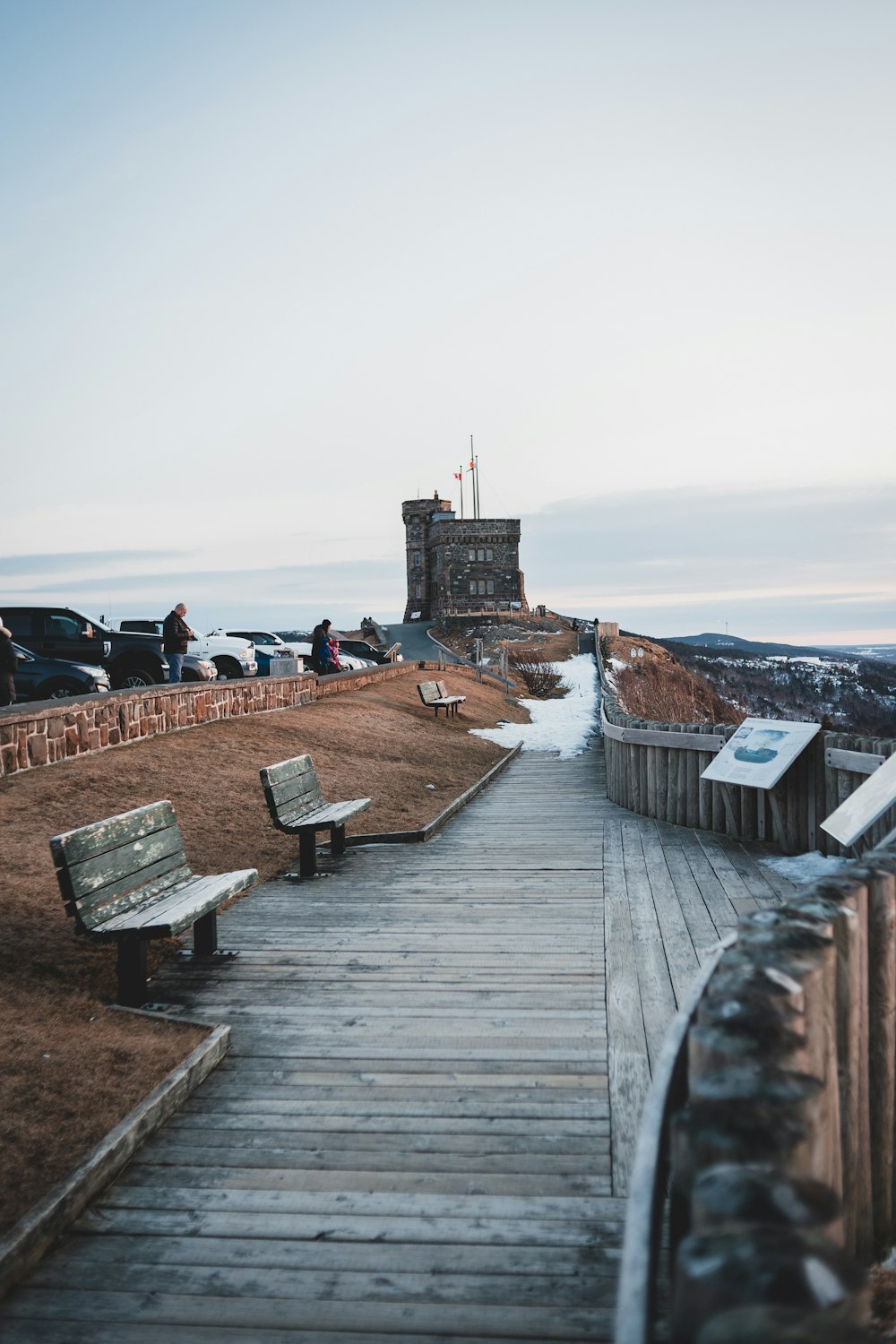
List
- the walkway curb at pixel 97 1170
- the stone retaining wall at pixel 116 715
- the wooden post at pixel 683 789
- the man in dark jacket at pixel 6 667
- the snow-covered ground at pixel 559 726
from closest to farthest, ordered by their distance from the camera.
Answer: the walkway curb at pixel 97 1170
the wooden post at pixel 683 789
the stone retaining wall at pixel 116 715
the man in dark jacket at pixel 6 667
the snow-covered ground at pixel 559 726

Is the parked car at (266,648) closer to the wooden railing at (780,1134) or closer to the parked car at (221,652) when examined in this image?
the parked car at (221,652)

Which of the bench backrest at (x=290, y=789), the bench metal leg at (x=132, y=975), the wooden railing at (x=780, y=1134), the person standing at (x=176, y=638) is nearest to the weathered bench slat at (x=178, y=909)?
the bench metal leg at (x=132, y=975)

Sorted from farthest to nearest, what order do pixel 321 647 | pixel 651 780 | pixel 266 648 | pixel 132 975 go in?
1. pixel 266 648
2. pixel 321 647
3. pixel 651 780
4. pixel 132 975

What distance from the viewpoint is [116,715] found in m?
11.7

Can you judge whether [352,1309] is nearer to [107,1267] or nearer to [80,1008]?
[107,1267]

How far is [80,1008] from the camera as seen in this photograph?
490cm

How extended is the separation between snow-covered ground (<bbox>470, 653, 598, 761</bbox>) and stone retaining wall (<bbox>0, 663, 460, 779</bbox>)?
4.74 metres

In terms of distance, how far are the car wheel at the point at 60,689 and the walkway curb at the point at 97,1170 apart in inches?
430

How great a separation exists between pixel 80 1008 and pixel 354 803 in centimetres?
406

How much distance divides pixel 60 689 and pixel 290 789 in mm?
7861

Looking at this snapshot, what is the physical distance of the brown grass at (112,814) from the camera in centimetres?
382

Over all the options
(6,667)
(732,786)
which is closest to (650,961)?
(732,786)

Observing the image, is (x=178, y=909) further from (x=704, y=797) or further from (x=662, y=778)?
(x=662, y=778)

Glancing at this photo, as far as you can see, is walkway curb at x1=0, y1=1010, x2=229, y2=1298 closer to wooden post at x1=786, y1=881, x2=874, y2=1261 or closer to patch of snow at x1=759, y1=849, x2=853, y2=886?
wooden post at x1=786, y1=881, x2=874, y2=1261
